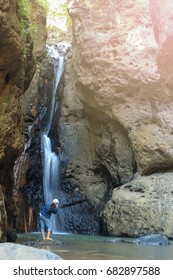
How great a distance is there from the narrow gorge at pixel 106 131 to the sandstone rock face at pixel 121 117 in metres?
0.05

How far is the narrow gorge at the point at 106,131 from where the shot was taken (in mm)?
16859

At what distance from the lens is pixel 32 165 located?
1961 centimetres

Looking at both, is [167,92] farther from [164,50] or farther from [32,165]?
[32,165]

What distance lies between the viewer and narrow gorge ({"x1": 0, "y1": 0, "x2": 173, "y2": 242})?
664 inches

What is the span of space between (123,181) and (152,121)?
10.6 feet

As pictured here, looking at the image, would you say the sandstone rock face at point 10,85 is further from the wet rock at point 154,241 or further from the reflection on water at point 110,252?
the wet rock at point 154,241

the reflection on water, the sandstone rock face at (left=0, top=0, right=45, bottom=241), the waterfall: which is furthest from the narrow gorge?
the reflection on water

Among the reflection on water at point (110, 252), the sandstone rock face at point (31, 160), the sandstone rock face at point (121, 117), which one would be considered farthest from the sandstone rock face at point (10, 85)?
the sandstone rock face at point (121, 117)

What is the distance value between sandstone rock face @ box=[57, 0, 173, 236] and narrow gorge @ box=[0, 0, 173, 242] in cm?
5

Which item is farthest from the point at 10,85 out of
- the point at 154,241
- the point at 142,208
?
the point at 142,208

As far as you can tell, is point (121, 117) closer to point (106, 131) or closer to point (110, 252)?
point (106, 131)

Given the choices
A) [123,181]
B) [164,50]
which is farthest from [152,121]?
[164,50]

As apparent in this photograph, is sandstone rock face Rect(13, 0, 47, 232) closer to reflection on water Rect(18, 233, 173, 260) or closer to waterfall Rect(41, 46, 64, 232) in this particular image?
waterfall Rect(41, 46, 64, 232)
